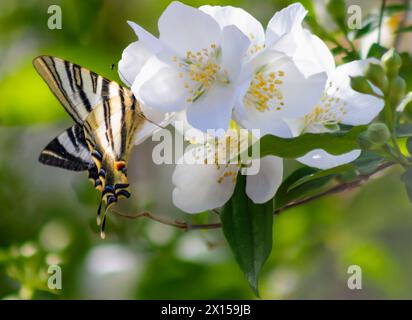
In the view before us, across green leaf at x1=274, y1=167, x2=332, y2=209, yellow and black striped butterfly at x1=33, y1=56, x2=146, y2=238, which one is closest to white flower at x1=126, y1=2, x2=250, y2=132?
yellow and black striped butterfly at x1=33, y1=56, x2=146, y2=238

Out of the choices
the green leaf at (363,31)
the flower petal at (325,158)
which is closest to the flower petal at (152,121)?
the flower petal at (325,158)

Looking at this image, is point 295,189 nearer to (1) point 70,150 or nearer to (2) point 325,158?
(2) point 325,158

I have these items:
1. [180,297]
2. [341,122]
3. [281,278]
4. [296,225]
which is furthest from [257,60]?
[281,278]

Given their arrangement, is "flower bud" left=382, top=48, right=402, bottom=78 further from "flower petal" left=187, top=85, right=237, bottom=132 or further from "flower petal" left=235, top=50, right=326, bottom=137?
"flower petal" left=187, top=85, right=237, bottom=132

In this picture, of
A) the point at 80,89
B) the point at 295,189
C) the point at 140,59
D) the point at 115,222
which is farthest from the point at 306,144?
the point at 115,222

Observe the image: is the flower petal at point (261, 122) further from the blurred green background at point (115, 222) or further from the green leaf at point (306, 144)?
the blurred green background at point (115, 222)

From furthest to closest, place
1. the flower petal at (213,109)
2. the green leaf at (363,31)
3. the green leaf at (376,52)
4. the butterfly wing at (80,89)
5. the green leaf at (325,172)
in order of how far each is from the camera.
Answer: the green leaf at (363,31)
the green leaf at (376,52)
the butterfly wing at (80,89)
the green leaf at (325,172)
the flower petal at (213,109)
